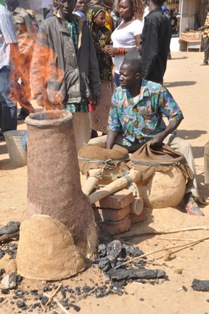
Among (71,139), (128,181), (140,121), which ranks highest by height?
(71,139)

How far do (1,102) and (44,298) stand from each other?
4231mm

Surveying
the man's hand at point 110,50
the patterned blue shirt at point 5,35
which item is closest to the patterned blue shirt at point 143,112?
the man's hand at point 110,50

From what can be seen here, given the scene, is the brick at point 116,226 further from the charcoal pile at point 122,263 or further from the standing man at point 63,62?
the standing man at point 63,62

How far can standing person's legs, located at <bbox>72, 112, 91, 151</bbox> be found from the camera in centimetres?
530

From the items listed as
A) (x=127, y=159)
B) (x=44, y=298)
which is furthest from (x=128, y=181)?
(x=44, y=298)

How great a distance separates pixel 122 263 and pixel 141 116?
1578 mm

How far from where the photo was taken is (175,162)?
4.26 metres

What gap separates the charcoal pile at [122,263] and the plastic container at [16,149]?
2.64 meters

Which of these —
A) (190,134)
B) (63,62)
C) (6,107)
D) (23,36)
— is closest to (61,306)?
(63,62)

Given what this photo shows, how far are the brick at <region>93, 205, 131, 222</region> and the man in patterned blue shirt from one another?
743mm

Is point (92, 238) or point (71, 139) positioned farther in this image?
point (92, 238)

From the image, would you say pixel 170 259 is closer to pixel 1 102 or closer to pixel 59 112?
pixel 59 112

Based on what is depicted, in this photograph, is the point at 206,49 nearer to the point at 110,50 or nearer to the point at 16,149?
the point at 110,50

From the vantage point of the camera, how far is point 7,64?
6492mm
